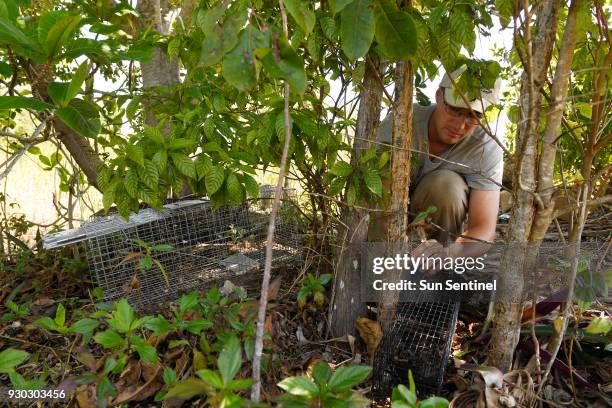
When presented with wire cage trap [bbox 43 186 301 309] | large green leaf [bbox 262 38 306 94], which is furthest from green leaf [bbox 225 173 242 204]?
large green leaf [bbox 262 38 306 94]

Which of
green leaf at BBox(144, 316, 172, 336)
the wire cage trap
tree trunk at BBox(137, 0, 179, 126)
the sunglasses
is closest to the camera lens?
green leaf at BBox(144, 316, 172, 336)

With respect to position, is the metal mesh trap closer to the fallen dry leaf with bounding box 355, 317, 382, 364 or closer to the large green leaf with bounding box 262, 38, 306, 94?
the fallen dry leaf with bounding box 355, 317, 382, 364

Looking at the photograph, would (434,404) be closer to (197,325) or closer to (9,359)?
(197,325)

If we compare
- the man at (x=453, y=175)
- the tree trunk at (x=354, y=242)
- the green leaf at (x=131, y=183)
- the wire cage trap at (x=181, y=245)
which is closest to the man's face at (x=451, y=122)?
the man at (x=453, y=175)

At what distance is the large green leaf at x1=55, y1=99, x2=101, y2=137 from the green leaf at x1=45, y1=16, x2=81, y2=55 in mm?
170

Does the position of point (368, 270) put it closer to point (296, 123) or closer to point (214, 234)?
point (296, 123)

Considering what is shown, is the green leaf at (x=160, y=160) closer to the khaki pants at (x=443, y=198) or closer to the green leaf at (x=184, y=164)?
the green leaf at (x=184, y=164)

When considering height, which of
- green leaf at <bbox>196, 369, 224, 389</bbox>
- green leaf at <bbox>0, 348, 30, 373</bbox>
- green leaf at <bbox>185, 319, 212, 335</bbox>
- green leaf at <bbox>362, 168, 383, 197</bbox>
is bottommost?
green leaf at <bbox>185, 319, 212, 335</bbox>

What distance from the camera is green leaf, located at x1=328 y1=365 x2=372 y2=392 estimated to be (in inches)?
42.1

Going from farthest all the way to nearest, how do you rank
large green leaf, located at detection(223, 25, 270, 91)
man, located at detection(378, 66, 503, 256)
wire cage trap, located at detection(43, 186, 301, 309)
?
man, located at detection(378, 66, 503, 256) → wire cage trap, located at detection(43, 186, 301, 309) → large green leaf, located at detection(223, 25, 270, 91)

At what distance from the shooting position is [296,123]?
1.66 m

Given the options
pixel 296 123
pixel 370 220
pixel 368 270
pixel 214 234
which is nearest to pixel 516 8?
pixel 296 123

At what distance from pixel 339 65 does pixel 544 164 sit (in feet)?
3.38

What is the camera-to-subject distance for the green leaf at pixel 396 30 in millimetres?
902
